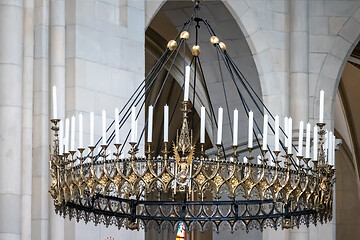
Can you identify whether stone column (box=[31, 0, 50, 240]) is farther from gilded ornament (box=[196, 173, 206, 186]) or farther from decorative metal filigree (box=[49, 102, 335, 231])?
gilded ornament (box=[196, 173, 206, 186])

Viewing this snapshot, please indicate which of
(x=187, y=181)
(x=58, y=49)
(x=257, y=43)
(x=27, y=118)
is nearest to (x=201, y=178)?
(x=187, y=181)

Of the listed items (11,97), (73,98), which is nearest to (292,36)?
(73,98)

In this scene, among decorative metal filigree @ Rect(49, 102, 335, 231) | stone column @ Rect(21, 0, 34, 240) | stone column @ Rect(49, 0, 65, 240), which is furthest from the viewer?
stone column @ Rect(49, 0, 65, 240)

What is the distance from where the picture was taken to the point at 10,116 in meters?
10.3

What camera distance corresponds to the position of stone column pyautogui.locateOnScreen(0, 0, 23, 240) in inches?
399

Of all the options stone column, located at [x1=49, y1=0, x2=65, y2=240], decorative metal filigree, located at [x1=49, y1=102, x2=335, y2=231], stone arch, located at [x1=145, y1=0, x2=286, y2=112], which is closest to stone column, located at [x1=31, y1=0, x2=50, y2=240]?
stone column, located at [x1=49, y1=0, x2=65, y2=240]

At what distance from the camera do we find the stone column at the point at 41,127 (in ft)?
35.3

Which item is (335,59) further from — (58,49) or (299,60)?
(58,49)

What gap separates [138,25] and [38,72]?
163cm

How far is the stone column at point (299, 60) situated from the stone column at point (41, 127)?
3742 mm

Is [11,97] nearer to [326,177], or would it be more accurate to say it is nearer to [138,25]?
[138,25]

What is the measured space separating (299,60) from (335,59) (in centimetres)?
54

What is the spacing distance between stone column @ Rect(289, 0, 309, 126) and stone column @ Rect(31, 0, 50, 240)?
12.3 ft

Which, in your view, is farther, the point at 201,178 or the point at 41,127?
the point at 41,127
